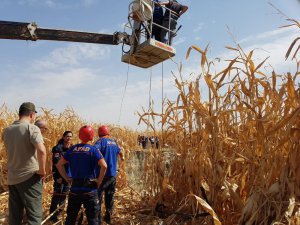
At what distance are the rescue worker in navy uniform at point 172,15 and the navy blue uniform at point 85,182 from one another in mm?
3951

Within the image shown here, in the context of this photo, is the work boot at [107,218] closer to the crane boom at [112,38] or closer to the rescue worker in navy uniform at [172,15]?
the crane boom at [112,38]

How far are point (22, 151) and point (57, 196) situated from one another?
1759 mm

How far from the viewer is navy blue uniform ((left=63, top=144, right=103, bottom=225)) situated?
14.3ft

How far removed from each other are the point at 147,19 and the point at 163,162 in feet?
11.3

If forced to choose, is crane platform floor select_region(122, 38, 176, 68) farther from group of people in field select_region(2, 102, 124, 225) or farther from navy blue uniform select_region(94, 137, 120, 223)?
group of people in field select_region(2, 102, 124, 225)

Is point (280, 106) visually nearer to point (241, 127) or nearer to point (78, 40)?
point (241, 127)

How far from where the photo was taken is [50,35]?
729cm

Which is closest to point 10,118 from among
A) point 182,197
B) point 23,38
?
point 23,38

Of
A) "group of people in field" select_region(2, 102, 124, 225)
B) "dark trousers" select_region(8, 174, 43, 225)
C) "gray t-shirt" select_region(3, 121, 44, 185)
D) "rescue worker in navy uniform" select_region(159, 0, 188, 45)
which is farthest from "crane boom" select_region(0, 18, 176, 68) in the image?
"dark trousers" select_region(8, 174, 43, 225)

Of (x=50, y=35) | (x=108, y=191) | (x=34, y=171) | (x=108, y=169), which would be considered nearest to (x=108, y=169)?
(x=108, y=169)

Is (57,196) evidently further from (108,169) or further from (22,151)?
(22,151)

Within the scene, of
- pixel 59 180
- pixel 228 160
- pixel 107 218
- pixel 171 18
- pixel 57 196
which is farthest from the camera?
pixel 171 18

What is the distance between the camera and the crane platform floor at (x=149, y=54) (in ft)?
22.8

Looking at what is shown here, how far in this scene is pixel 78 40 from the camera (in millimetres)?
7613
